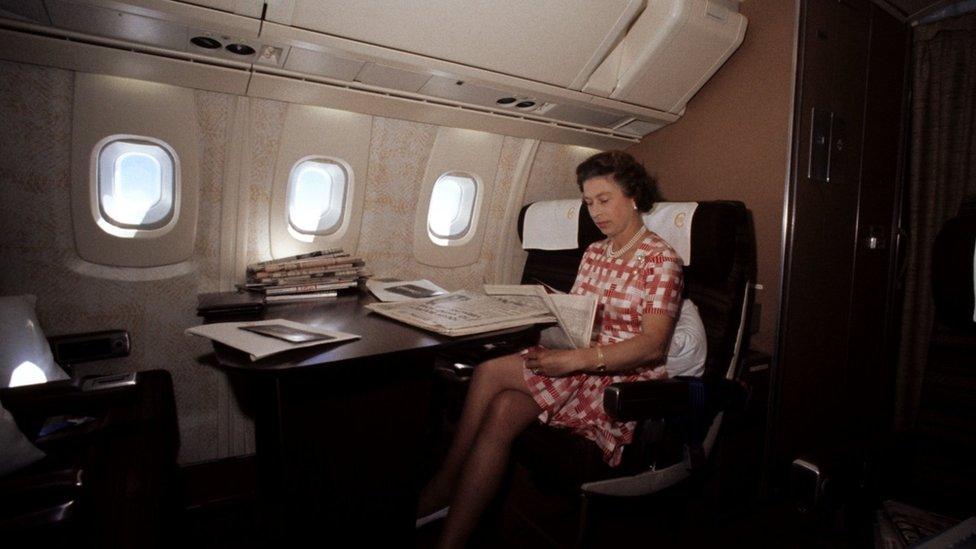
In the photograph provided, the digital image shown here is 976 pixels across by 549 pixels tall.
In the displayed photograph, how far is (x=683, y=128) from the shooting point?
295 cm

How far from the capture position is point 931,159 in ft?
8.95

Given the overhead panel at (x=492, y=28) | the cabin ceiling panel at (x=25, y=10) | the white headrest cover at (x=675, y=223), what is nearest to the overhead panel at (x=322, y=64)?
the overhead panel at (x=492, y=28)

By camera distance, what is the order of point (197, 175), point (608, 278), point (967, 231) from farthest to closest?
1. point (197, 175)
2. point (608, 278)
3. point (967, 231)

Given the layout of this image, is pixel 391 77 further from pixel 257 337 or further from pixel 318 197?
pixel 257 337

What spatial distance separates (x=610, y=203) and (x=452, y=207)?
1504 mm

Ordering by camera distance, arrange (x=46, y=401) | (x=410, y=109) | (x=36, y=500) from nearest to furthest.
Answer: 1. (x=36, y=500)
2. (x=46, y=401)
3. (x=410, y=109)

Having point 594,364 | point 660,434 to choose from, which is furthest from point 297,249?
point 660,434

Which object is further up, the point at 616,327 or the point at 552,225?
the point at 552,225

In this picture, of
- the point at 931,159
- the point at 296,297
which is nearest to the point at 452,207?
the point at 296,297

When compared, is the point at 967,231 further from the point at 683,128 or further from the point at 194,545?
the point at 194,545

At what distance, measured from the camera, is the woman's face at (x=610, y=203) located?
1904 mm

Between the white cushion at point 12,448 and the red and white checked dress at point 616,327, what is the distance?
4.83ft

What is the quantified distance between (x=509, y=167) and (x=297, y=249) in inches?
58.1

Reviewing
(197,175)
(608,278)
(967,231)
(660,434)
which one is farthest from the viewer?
(197,175)
